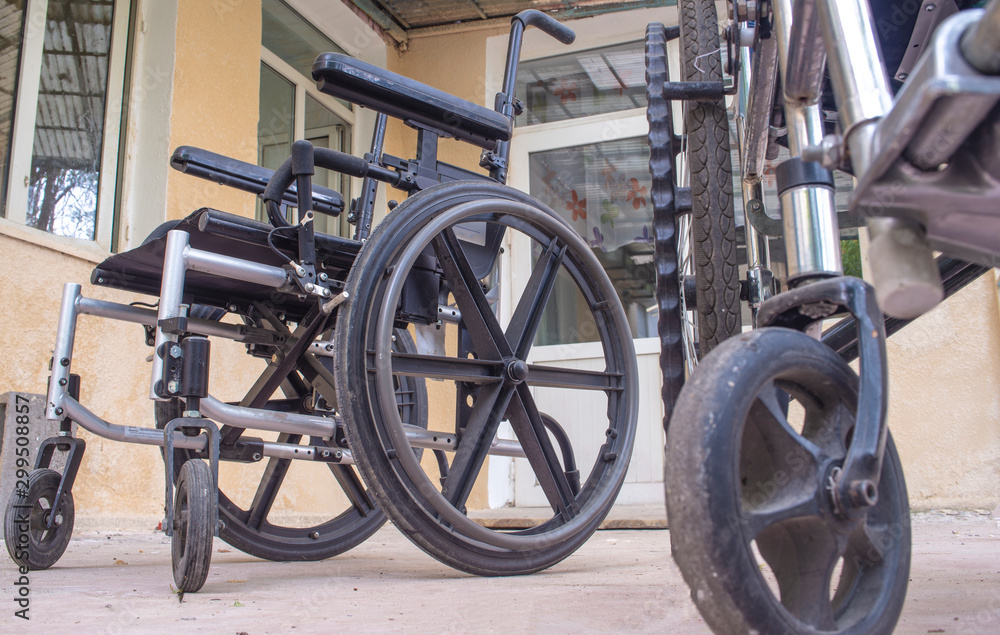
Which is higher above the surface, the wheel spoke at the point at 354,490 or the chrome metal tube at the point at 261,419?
the chrome metal tube at the point at 261,419

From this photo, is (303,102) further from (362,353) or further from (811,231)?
(811,231)

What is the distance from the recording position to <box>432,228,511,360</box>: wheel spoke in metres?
1.51

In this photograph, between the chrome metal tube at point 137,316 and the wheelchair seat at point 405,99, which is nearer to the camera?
the wheelchair seat at point 405,99

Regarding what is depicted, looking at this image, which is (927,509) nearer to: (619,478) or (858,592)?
(619,478)

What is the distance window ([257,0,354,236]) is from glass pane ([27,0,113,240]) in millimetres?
890

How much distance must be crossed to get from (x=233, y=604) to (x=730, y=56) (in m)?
1.19

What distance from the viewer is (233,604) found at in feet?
3.65

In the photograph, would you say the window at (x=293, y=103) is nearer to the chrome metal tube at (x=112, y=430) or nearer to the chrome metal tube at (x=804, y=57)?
the chrome metal tube at (x=112, y=430)

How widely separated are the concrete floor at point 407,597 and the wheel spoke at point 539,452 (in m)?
0.14

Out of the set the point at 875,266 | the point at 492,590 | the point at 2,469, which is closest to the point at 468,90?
the point at 2,469

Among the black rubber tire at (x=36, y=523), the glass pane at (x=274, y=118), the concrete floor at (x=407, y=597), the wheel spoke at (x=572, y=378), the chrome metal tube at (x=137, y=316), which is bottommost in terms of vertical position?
the concrete floor at (x=407, y=597)

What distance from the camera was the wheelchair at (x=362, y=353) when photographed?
1.30 m

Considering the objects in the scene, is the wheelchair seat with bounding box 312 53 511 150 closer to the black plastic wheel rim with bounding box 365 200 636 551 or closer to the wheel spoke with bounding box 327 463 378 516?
the black plastic wheel rim with bounding box 365 200 636 551

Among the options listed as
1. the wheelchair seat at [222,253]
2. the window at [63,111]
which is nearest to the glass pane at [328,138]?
the window at [63,111]
